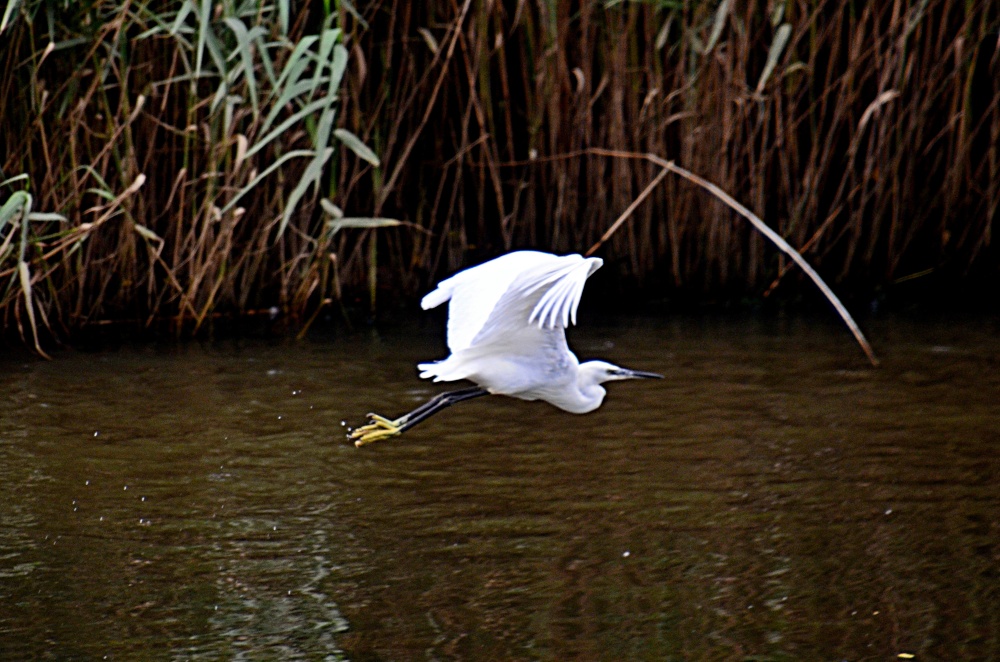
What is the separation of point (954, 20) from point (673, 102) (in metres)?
1.17

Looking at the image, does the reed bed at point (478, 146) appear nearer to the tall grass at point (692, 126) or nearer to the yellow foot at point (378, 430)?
the tall grass at point (692, 126)

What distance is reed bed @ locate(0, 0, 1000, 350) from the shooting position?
4.84m

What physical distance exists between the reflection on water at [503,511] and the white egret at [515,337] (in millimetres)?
225

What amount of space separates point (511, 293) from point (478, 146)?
2698mm

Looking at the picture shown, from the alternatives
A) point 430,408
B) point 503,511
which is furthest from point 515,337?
point 503,511

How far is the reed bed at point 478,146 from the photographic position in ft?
15.9

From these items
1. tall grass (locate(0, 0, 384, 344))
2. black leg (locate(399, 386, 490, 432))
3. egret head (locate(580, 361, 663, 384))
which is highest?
tall grass (locate(0, 0, 384, 344))

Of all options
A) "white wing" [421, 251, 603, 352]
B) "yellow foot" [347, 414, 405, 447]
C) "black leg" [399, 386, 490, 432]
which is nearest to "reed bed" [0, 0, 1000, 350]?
"yellow foot" [347, 414, 405, 447]

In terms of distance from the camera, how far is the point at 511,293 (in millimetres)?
3068

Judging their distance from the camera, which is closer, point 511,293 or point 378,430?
point 511,293

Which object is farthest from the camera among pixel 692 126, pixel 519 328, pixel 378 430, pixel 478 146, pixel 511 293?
pixel 478 146

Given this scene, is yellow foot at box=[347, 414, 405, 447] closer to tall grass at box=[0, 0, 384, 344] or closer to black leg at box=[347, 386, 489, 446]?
black leg at box=[347, 386, 489, 446]

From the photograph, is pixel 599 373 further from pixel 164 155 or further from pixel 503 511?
pixel 164 155

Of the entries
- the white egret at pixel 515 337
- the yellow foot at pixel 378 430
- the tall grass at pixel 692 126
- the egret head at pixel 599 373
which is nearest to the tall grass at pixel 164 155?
the tall grass at pixel 692 126
